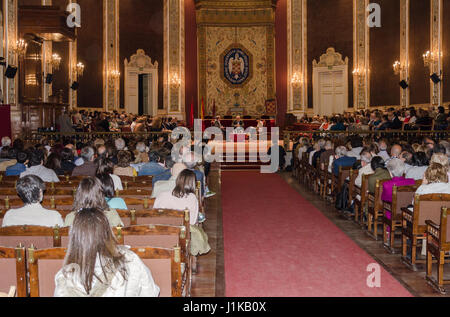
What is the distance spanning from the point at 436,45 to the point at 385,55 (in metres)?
3.64

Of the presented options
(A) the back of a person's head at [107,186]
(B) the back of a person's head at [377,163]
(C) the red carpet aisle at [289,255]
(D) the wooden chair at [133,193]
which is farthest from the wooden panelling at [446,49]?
(A) the back of a person's head at [107,186]

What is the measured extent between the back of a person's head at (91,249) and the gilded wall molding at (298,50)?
1962 centimetres

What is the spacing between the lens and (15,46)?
1330cm

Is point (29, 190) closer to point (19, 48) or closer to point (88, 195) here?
point (88, 195)

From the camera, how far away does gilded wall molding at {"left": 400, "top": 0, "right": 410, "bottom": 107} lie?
686 inches

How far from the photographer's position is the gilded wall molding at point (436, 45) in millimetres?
15086

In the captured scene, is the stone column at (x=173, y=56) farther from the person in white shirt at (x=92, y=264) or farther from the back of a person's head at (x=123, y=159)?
the person in white shirt at (x=92, y=264)

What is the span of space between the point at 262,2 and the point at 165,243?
64.5 ft

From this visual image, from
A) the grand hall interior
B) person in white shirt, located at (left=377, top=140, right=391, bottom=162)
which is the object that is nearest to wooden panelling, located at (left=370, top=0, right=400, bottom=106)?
the grand hall interior

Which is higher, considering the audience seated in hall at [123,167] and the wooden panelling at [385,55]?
the wooden panelling at [385,55]

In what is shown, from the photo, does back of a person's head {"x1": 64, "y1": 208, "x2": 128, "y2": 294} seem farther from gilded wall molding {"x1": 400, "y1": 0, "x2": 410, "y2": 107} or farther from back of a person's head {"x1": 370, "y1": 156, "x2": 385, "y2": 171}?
gilded wall molding {"x1": 400, "y1": 0, "x2": 410, "y2": 107}

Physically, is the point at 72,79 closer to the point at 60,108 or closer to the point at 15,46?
the point at 60,108

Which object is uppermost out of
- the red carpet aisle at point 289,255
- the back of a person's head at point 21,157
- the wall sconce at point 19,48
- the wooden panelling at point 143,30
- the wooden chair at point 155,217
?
the wooden panelling at point 143,30

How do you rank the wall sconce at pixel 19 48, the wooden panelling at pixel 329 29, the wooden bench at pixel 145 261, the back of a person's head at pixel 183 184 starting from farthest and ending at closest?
the wooden panelling at pixel 329 29, the wall sconce at pixel 19 48, the back of a person's head at pixel 183 184, the wooden bench at pixel 145 261
